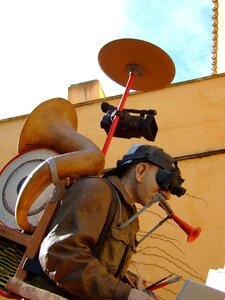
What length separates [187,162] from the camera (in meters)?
7.94

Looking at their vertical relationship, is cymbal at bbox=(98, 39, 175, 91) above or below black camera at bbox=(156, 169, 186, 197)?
above

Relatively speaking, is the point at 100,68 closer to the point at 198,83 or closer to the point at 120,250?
the point at 120,250

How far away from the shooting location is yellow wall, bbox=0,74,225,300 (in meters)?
6.93

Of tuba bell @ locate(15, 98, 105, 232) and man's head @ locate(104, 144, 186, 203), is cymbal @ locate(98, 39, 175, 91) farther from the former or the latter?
man's head @ locate(104, 144, 186, 203)

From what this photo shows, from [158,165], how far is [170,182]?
4.6 inches

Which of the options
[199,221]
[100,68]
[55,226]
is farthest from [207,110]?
[55,226]

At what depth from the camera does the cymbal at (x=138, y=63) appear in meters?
3.27

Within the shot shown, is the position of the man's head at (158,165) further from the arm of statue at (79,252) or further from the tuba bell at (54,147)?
the arm of statue at (79,252)

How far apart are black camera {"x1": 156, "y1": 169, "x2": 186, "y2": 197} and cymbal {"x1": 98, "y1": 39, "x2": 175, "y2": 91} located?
0.83m

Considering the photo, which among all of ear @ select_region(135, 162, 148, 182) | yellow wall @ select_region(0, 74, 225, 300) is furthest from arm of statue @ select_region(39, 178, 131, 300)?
yellow wall @ select_region(0, 74, 225, 300)

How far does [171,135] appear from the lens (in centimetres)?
839

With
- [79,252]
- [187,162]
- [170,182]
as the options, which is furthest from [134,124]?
[187,162]

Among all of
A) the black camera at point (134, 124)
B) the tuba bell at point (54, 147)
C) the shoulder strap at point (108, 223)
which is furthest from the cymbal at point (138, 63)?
the shoulder strap at point (108, 223)

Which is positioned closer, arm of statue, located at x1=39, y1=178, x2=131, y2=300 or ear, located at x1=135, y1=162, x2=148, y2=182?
arm of statue, located at x1=39, y1=178, x2=131, y2=300
